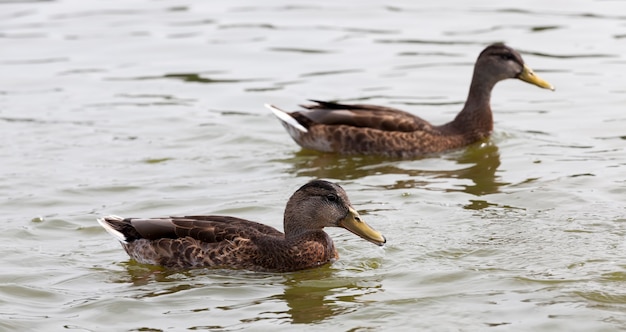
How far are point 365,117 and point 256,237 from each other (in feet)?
14.3

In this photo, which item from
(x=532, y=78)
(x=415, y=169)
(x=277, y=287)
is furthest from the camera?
(x=532, y=78)

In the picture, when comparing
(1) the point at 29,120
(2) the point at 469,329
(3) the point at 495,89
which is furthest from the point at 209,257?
(3) the point at 495,89

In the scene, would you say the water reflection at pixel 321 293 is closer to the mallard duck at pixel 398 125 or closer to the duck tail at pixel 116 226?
the duck tail at pixel 116 226

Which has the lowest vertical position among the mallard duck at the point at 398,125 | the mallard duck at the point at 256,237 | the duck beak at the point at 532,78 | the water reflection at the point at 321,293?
the water reflection at the point at 321,293

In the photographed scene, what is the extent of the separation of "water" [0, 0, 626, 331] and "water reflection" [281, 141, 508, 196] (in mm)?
41

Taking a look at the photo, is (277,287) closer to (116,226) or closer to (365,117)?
(116,226)

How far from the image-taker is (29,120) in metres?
16.3

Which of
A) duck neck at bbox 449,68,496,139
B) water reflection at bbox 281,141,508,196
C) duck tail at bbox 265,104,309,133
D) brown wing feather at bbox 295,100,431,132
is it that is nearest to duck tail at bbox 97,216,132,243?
water reflection at bbox 281,141,508,196

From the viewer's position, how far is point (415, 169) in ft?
46.2

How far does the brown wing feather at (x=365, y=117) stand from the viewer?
48.3 ft

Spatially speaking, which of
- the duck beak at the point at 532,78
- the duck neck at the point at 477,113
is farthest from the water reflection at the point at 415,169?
the duck beak at the point at 532,78

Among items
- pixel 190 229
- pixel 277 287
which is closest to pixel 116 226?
pixel 190 229

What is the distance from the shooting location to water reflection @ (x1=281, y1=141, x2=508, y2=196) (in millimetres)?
13344

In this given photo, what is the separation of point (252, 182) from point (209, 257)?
9.60 ft
